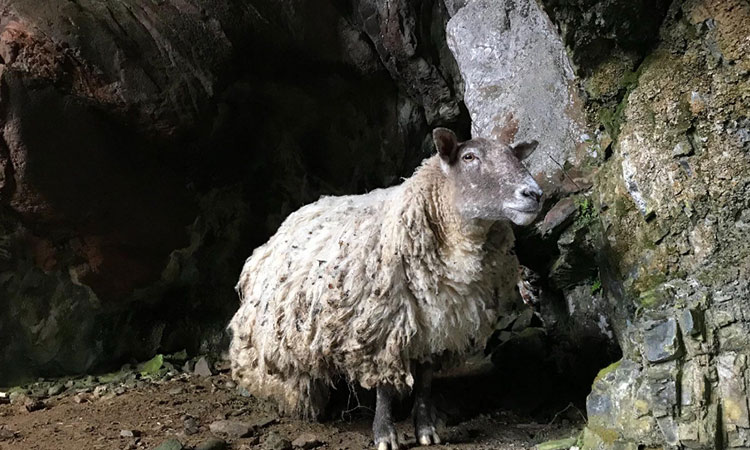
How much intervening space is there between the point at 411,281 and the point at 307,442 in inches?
48.9

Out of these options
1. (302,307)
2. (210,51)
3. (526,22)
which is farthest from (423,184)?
(210,51)

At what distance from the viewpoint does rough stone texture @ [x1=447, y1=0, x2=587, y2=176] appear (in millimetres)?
4418

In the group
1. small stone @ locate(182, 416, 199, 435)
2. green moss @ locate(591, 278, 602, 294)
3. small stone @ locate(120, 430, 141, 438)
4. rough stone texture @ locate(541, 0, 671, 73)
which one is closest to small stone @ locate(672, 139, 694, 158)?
rough stone texture @ locate(541, 0, 671, 73)

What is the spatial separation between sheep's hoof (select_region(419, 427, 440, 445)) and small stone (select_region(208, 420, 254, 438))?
1164mm

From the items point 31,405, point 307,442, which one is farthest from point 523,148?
point 31,405

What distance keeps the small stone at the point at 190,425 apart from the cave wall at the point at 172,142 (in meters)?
1.89

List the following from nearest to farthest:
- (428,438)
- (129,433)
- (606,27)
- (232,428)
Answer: (606,27) → (428,438) → (129,433) → (232,428)

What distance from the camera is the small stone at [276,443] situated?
3561 millimetres

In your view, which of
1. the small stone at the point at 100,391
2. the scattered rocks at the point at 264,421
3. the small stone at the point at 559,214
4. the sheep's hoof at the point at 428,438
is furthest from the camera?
the small stone at the point at 100,391

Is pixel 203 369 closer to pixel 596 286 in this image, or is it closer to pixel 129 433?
pixel 129 433

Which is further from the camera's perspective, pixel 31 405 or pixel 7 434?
pixel 31 405

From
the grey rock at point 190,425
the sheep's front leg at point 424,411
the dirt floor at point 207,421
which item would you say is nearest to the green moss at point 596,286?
the dirt floor at point 207,421

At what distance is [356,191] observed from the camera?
7.02 metres

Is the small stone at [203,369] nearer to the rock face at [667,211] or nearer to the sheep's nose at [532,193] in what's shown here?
the rock face at [667,211]
